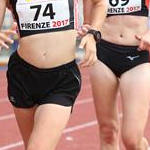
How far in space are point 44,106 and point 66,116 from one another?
13 cm

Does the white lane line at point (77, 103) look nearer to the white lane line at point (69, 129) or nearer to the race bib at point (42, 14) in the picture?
the white lane line at point (69, 129)

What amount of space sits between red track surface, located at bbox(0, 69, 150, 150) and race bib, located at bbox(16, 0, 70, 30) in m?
2.19

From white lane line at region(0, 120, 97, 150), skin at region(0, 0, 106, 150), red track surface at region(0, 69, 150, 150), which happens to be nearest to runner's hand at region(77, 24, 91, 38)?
skin at region(0, 0, 106, 150)

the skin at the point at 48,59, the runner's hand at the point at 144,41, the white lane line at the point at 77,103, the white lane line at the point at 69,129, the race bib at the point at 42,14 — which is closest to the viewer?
the skin at the point at 48,59

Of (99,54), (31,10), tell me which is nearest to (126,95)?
(99,54)

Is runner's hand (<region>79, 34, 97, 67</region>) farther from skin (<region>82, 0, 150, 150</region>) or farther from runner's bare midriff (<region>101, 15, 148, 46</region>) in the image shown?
runner's bare midriff (<region>101, 15, 148, 46</region>)

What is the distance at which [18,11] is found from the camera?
2777mm

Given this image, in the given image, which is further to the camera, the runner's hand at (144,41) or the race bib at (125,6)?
the race bib at (125,6)

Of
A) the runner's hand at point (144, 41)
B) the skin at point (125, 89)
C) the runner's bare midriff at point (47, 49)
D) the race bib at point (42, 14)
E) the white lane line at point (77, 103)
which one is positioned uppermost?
the race bib at point (42, 14)

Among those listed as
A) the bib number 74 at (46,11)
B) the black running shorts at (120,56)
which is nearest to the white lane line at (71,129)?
the black running shorts at (120,56)

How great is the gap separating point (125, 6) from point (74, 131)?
225 centimetres

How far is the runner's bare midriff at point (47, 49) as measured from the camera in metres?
2.78

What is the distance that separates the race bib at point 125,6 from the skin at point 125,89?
0.16 ft

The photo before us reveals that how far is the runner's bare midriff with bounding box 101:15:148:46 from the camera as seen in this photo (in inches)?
134
